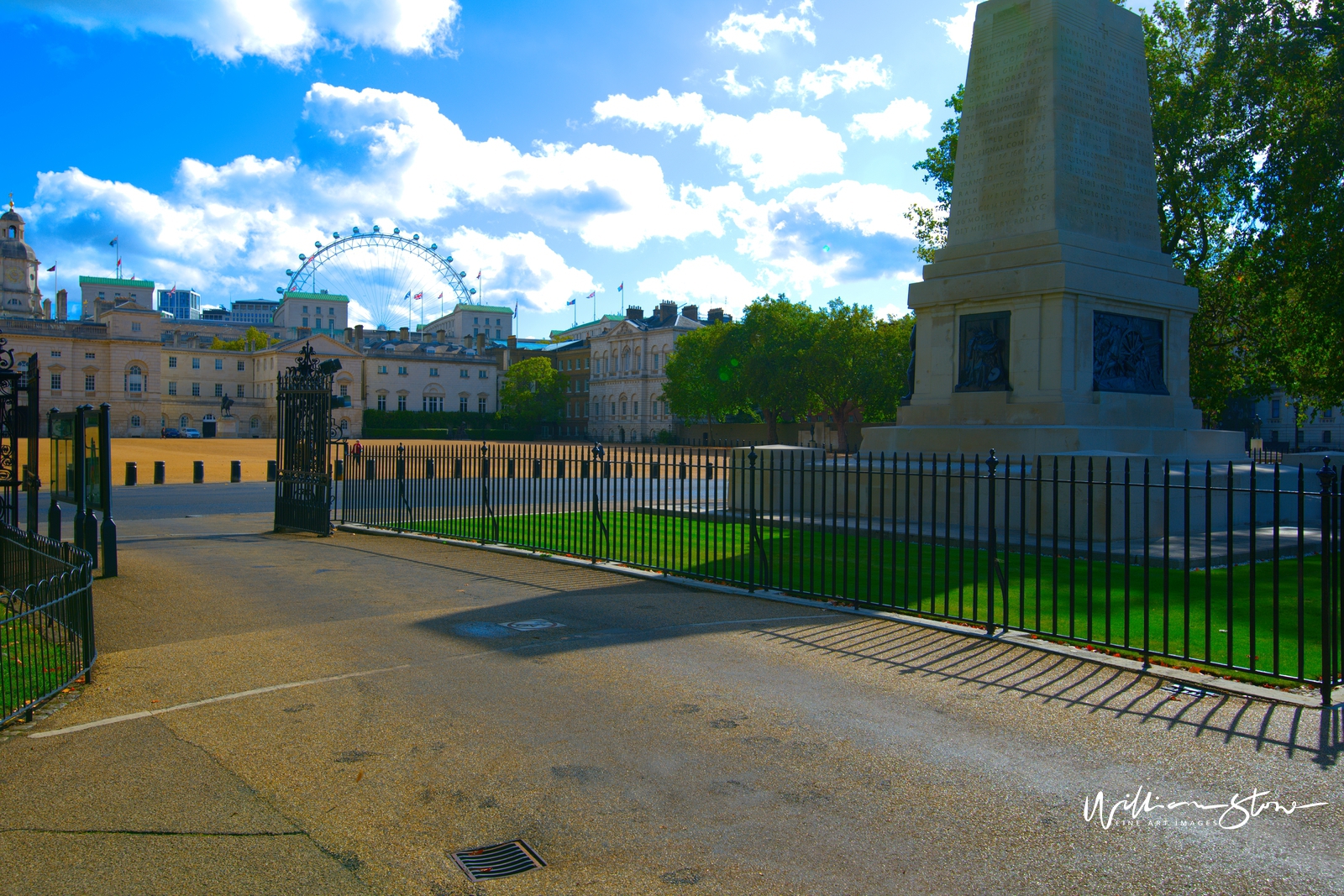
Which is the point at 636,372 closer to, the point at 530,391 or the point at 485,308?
the point at 530,391

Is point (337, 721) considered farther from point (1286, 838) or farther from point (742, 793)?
point (1286, 838)

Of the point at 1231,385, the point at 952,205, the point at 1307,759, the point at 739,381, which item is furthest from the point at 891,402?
the point at 1307,759

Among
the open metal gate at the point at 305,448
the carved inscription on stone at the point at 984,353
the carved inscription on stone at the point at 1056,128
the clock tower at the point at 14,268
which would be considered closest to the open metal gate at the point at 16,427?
the open metal gate at the point at 305,448

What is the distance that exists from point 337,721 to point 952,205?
46.2 ft

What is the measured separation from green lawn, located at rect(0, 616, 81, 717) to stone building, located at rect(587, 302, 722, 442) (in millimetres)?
87775

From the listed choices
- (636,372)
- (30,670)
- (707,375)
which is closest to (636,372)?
(636,372)

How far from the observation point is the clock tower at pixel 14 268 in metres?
111

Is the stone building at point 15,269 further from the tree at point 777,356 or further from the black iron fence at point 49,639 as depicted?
the black iron fence at point 49,639

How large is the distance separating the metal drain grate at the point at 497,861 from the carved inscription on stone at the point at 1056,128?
13.5 meters

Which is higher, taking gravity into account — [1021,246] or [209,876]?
[1021,246]

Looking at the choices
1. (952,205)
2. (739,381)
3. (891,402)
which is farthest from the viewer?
(739,381)

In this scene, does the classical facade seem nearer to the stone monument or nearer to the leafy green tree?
the leafy green tree

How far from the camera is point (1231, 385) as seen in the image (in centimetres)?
2847

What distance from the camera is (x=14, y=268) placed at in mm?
112750
